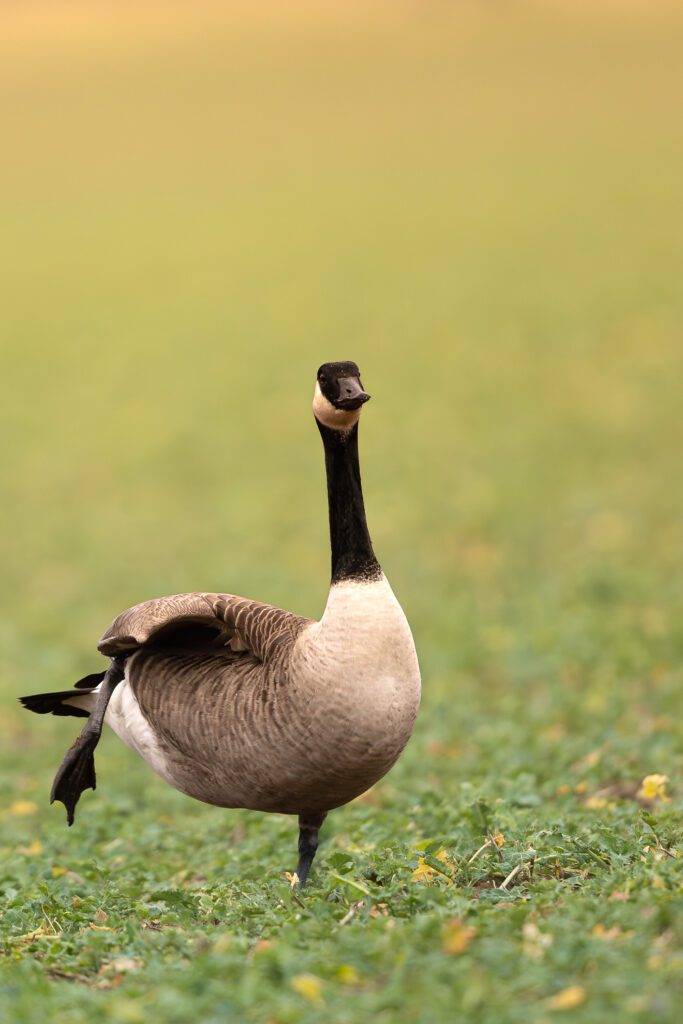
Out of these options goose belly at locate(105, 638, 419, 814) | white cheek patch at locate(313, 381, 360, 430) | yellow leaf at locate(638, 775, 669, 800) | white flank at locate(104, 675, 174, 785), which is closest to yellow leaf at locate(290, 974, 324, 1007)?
goose belly at locate(105, 638, 419, 814)

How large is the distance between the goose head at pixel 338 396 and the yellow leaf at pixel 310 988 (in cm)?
235

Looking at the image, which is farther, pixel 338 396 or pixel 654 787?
pixel 654 787

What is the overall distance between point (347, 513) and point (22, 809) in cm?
467

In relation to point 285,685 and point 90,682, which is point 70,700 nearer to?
point 90,682

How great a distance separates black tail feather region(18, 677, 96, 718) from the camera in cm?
693

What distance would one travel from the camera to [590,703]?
10258 millimetres

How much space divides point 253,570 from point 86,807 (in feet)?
23.9

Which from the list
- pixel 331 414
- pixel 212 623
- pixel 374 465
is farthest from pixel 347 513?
pixel 374 465

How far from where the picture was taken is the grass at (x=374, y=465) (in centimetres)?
484

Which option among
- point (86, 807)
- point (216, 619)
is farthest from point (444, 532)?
point (216, 619)

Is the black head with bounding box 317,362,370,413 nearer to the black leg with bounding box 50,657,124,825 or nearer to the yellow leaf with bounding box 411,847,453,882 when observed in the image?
the black leg with bounding box 50,657,124,825

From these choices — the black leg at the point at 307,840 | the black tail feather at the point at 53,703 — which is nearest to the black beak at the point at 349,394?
the black leg at the point at 307,840

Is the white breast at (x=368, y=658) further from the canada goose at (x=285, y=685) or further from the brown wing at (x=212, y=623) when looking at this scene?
the brown wing at (x=212, y=623)

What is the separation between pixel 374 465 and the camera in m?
20.6
